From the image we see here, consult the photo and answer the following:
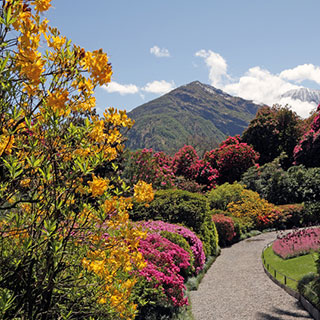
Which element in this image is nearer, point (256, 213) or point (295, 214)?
point (295, 214)

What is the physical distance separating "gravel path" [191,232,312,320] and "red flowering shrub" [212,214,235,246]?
108 inches

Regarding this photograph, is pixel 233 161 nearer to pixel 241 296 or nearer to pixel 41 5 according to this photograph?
pixel 241 296

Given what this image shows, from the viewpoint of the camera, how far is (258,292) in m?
8.98

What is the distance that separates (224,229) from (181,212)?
451 cm

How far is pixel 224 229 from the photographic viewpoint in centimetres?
1567

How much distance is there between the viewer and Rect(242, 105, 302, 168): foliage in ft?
91.6

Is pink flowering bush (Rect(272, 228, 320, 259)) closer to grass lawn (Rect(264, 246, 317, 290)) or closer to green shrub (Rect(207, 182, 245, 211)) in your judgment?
grass lawn (Rect(264, 246, 317, 290))

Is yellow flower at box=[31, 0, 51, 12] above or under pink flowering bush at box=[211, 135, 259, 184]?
above

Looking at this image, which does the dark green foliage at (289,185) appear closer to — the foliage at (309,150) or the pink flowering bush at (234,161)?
the foliage at (309,150)

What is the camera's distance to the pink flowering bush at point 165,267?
670cm

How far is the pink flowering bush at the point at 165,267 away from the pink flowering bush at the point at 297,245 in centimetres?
Result: 505

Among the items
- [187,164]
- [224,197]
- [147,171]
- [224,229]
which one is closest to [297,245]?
[224,229]

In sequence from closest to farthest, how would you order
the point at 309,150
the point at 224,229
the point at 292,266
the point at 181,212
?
the point at 292,266 → the point at 181,212 → the point at 224,229 → the point at 309,150

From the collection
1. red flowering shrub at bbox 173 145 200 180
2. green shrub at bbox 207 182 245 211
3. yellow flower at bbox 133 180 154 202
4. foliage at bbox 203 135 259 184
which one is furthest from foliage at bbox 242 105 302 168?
yellow flower at bbox 133 180 154 202
